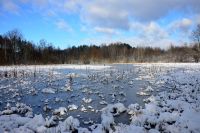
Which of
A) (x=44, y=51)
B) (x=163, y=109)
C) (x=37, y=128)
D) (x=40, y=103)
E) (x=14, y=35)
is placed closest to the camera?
(x=37, y=128)

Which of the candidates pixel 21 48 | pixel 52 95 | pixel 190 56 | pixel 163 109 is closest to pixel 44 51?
pixel 21 48

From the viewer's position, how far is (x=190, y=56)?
193 ft

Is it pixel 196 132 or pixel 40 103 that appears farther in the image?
pixel 40 103

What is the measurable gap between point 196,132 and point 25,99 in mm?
9488

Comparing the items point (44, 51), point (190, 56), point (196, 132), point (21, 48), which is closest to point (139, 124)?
point (196, 132)

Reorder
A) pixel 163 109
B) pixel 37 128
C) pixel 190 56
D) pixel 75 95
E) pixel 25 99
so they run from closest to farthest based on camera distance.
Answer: pixel 37 128
pixel 163 109
pixel 25 99
pixel 75 95
pixel 190 56

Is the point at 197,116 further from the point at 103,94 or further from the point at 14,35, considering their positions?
the point at 14,35

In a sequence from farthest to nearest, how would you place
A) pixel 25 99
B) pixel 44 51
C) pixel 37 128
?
pixel 44 51 < pixel 25 99 < pixel 37 128

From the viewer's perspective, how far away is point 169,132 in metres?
7.48

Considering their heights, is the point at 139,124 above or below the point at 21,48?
below

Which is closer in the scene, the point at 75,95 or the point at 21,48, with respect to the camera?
the point at 75,95

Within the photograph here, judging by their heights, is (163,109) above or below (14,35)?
below

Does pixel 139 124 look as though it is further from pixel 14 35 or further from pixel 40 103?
pixel 14 35

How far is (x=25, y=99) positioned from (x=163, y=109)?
7.57 meters
